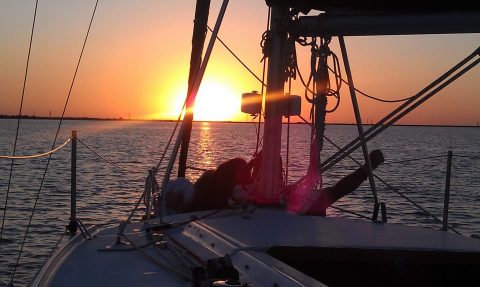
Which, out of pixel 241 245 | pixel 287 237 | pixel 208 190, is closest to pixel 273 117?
pixel 208 190

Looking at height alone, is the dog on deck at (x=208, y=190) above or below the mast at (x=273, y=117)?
below

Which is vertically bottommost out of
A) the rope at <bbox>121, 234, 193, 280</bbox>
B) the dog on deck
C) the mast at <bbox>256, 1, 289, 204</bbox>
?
the rope at <bbox>121, 234, 193, 280</bbox>

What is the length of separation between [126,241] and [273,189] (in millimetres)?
1689

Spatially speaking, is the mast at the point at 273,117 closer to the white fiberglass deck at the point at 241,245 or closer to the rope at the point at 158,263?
the white fiberglass deck at the point at 241,245

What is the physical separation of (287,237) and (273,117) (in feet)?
5.79

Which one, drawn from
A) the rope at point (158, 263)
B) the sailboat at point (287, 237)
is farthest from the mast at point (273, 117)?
the rope at point (158, 263)

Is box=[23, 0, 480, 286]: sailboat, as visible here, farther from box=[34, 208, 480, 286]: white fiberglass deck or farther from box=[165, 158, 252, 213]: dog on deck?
box=[165, 158, 252, 213]: dog on deck

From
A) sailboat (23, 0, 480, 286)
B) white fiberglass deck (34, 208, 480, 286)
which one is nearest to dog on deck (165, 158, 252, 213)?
sailboat (23, 0, 480, 286)

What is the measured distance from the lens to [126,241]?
198 inches

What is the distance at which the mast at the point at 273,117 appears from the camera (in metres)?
6.06

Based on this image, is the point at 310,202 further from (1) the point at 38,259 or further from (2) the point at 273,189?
(1) the point at 38,259

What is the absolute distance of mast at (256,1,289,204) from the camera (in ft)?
19.9

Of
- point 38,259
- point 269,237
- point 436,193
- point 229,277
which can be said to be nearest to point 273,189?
point 269,237

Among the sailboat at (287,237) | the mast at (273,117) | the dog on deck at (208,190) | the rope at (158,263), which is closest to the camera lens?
the rope at (158,263)
